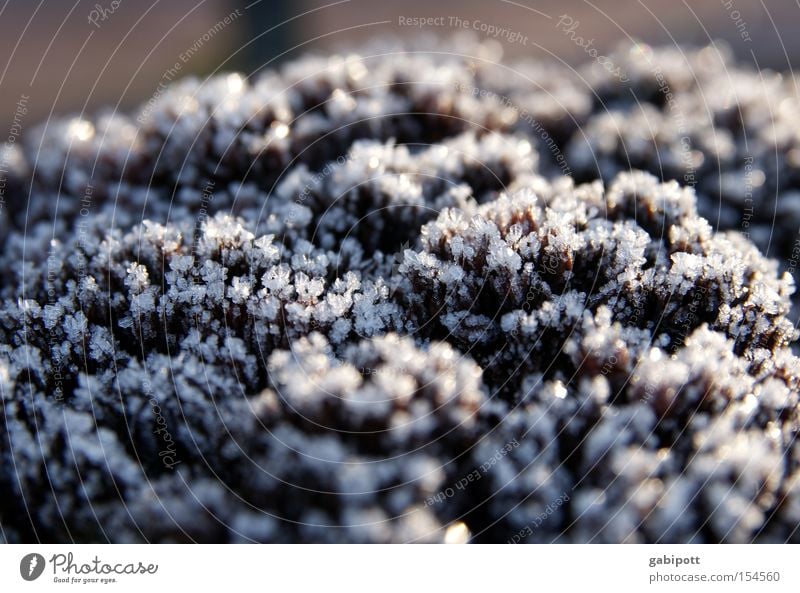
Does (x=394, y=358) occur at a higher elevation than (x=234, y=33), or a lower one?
lower

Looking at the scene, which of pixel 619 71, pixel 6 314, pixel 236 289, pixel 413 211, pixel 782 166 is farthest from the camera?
pixel 619 71

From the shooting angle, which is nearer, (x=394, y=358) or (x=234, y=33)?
(x=394, y=358)

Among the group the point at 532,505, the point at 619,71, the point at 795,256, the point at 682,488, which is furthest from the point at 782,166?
the point at 532,505

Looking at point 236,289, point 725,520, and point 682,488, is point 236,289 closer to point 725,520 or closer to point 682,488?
point 682,488

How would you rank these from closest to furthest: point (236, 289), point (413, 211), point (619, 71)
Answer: point (236, 289)
point (413, 211)
point (619, 71)

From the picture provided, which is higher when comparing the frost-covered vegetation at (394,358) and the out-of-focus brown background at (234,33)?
the out-of-focus brown background at (234,33)

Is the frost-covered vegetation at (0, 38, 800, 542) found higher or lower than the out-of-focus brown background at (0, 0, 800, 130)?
lower

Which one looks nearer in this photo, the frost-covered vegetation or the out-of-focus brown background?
the frost-covered vegetation

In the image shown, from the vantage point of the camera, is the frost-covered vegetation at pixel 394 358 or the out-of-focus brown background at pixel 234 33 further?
the out-of-focus brown background at pixel 234 33
